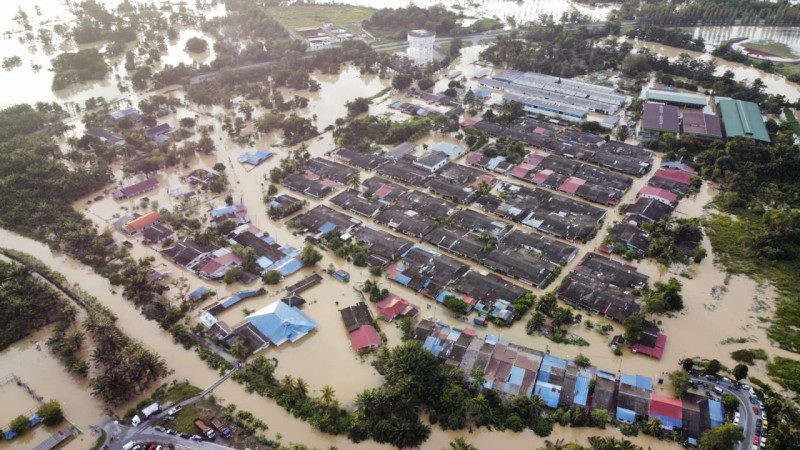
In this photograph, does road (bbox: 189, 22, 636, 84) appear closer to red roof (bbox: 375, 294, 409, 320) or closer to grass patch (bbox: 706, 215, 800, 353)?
red roof (bbox: 375, 294, 409, 320)

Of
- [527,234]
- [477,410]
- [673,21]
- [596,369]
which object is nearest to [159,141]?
[527,234]

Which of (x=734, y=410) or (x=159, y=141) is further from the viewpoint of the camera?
(x=159, y=141)

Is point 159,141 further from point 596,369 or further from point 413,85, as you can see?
point 596,369

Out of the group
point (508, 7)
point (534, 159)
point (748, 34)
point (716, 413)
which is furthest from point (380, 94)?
point (748, 34)

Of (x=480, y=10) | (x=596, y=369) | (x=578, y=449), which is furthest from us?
(x=480, y=10)

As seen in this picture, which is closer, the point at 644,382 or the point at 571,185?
the point at 644,382

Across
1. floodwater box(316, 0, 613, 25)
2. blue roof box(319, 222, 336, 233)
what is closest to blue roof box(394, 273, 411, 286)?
blue roof box(319, 222, 336, 233)

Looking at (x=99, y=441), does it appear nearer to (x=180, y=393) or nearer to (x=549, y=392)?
(x=180, y=393)
